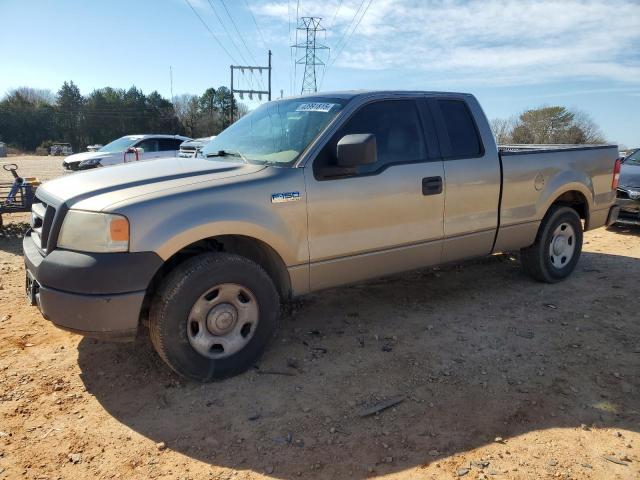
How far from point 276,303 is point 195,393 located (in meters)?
0.79

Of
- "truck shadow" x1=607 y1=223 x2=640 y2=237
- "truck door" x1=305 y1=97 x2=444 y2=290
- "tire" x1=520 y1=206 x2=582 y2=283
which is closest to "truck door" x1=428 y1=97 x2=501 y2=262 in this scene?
"truck door" x1=305 y1=97 x2=444 y2=290

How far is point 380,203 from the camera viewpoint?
150 inches

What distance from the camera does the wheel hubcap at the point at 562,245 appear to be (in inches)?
211

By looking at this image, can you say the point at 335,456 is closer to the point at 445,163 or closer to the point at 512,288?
the point at 445,163

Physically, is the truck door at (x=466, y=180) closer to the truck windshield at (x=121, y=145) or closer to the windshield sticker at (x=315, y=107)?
the windshield sticker at (x=315, y=107)

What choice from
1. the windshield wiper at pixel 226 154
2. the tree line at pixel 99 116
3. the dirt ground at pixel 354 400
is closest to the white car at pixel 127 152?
the dirt ground at pixel 354 400

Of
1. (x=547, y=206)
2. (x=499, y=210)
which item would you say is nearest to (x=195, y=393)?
(x=499, y=210)

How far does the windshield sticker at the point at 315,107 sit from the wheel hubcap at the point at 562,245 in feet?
9.71

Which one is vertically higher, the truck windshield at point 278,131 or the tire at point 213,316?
the truck windshield at point 278,131

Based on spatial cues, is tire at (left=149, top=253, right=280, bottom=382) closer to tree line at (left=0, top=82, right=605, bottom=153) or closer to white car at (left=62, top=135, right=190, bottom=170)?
white car at (left=62, top=135, right=190, bottom=170)

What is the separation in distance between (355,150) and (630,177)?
7.23 m

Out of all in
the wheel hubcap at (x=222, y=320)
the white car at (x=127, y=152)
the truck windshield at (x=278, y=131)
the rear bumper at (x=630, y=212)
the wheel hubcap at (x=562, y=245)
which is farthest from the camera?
the white car at (x=127, y=152)

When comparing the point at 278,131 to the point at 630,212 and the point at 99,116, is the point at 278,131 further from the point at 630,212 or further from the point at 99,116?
the point at 99,116

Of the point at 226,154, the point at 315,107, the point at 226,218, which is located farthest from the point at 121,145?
the point at 226,218
